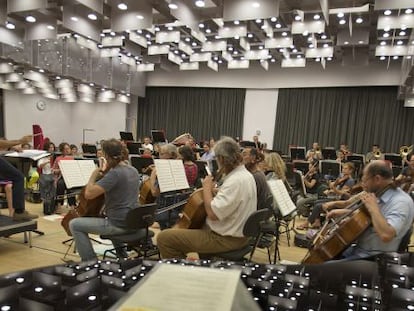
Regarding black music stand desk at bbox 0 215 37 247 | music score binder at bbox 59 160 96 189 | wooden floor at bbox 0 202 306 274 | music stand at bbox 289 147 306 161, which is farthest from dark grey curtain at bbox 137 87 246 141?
black music stand desk at bbox 0 215 37 247

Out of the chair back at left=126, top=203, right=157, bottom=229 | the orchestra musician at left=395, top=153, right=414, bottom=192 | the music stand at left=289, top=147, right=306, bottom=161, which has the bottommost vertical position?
the chair back at left=126, top=203, right=157, bottom=229

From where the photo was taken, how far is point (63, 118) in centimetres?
1731

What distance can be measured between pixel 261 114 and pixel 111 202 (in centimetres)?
1199

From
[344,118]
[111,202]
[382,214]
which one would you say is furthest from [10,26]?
[344,118]

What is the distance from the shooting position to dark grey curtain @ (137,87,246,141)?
15156 millimetres

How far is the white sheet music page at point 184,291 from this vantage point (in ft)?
2.39

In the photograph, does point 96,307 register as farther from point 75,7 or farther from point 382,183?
point 75,7

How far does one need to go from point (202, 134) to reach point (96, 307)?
15.0m

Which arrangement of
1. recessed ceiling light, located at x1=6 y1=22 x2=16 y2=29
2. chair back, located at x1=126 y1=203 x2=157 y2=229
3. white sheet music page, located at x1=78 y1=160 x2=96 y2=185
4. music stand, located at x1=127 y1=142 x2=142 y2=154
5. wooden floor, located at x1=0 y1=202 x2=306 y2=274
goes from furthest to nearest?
1. music stand, located at x1=127 y1=142 x2=142 y2=154
2. recessed ceiling light, located at x1=6 y1=22 x2=16 y2=29
3. white sheet music page, located at x1=78 y1=160 x2=96 y2=185
4. wooden floor, located at x1=0 y1=202 x2=306 y2=274
5. chair back, located at x1=126 y1=203 x2=157 y2=229

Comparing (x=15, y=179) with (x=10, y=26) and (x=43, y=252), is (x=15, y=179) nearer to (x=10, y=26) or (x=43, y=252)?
(x=43, y=252)

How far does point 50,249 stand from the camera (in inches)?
176

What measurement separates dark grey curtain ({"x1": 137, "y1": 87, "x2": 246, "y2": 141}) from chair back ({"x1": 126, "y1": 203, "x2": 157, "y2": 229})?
12045mm

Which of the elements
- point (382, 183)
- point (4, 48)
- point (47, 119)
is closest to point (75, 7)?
point (4, 48)

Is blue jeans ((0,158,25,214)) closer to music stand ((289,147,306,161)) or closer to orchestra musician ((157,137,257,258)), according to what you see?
orchestra musician ((157,137,257,258))
